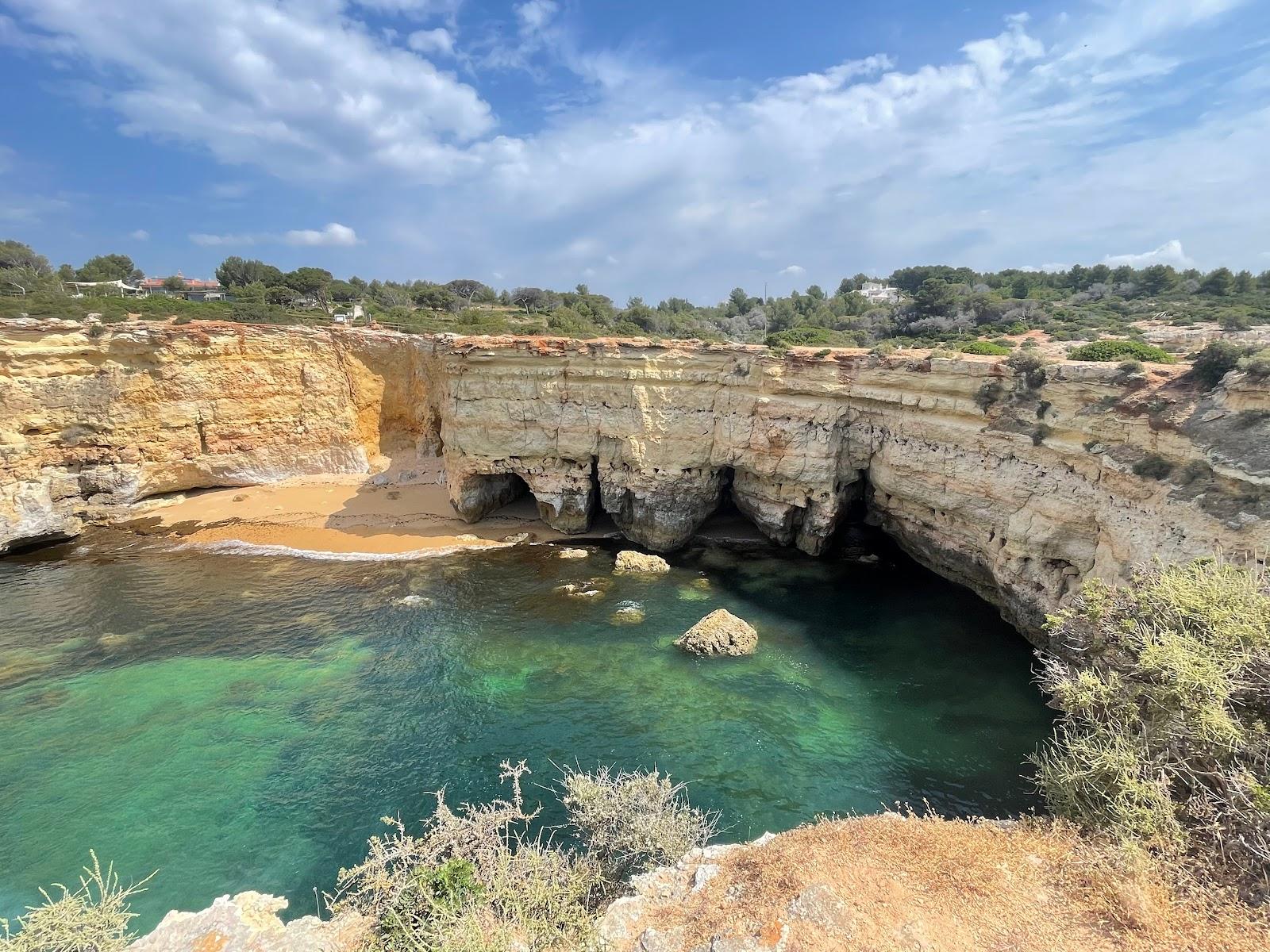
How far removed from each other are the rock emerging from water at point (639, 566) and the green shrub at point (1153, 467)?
42.6ft

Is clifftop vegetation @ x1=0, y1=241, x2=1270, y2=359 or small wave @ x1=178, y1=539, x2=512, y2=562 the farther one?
clifftop vegetation @ x1=0, y1=241, x2=1270, y2=359

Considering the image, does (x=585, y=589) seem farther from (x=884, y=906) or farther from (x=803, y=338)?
(x=803, y=338)

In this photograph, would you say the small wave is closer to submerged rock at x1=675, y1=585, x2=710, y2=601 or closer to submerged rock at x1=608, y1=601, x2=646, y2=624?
submerged rock at x1=608, y1=601, x2=646, y2=624

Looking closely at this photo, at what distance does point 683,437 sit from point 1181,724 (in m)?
15.3

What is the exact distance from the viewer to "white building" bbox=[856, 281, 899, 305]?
54.3 meters

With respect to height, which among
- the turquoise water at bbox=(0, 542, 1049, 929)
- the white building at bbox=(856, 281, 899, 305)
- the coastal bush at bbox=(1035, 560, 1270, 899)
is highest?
the white building at bbox=(856, 281, 899, 305)

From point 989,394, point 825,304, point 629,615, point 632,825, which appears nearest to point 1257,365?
point 989,394

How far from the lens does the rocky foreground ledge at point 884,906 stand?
6.11 meters

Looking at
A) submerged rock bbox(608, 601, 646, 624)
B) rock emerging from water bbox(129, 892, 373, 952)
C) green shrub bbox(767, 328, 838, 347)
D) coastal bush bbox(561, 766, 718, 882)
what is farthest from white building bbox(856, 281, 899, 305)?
rock emerging from water bbox(129, 892, 373, 952)

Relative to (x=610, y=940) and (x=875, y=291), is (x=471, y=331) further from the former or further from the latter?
(x=875, y=291)

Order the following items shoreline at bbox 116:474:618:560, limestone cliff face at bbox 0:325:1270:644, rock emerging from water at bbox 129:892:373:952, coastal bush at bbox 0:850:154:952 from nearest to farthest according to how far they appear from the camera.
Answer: coastal bush at bbox 0:850:154:952 → rock emerging from water at bbox 129:892:373:952 → limestone cliff face at bbox 0:325:1270:644 → shoreline at bbox 116:474:618:560

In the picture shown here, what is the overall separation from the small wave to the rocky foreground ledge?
13.9 m

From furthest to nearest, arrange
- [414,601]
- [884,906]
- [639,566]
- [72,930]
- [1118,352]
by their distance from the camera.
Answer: [639,566] → [414,601] → [1118,352] → [72,930] → [884,906]

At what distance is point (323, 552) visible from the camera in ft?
71.6
